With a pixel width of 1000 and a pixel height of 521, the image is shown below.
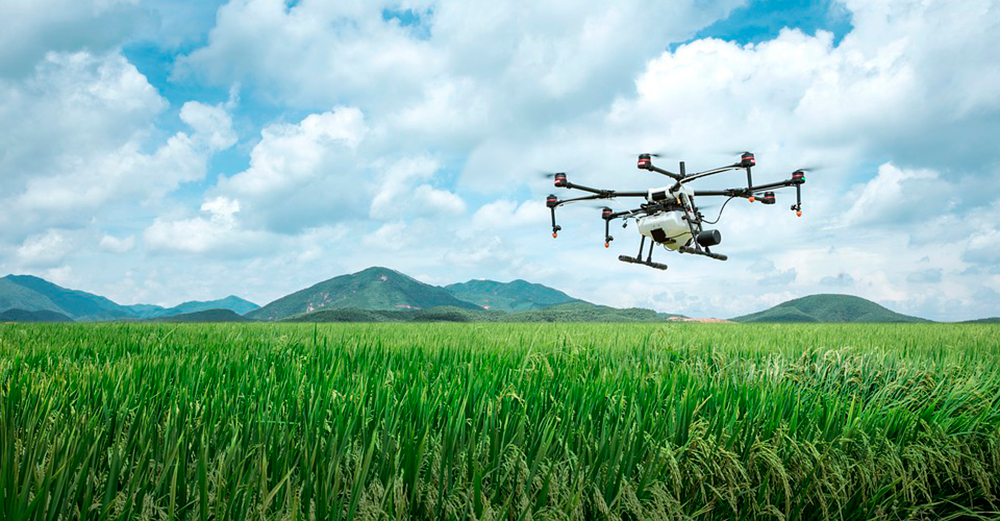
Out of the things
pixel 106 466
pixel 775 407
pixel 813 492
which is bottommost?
pixel 813 492

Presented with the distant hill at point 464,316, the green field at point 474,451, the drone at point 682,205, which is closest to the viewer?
the green field at point 474,451

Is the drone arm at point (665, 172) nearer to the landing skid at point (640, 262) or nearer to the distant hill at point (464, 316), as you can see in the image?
the landing skid at point (640, 262)

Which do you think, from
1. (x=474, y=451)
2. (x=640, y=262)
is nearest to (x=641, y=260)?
(x=640, y=262)

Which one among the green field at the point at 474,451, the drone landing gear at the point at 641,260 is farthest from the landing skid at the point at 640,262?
the green field at the point at 474,451

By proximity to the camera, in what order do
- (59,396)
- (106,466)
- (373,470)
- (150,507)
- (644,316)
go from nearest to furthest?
1. (150,507)
2. (373,470)
3. (106,466)
4. (59,396)
5. (644,316)

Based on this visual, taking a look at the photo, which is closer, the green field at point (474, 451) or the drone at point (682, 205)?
the green field at point (474, 451)

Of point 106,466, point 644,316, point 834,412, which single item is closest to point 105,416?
point 106,466

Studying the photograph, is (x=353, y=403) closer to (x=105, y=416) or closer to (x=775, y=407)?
(x=105, y=416)
